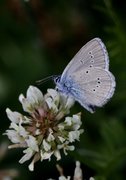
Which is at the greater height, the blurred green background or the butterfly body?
the blurred green background

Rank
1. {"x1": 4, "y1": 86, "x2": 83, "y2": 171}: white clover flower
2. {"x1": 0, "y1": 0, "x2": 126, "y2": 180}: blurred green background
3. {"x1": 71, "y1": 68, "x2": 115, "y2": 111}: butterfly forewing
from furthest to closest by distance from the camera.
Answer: {"x1": 0, "y1": 0, "x2": 126, "y2": 180}: blurred green background < {"x1": 4, "y1": 86, "x2": 83, "y2": 171}: white clover flower < {"x1": 71, "y1": 68, "x2": 115, "y2": 111}: butterfly forewing

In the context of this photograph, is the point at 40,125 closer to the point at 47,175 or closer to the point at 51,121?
the point at 51,121

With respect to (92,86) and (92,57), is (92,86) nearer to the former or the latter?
(92,86)

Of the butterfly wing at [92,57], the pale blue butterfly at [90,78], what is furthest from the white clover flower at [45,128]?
the butterfly wing at [92,57]

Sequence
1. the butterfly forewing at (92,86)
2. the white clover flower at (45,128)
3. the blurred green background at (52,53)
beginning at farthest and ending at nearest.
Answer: the blurred green background at (52,53) → the white clover flower at (45,128) → the butterfly forewing at (92,86)

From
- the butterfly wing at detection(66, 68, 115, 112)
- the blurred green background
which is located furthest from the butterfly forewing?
the blurred green background

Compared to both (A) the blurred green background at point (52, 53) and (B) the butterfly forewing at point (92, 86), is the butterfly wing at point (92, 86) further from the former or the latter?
(A) the blurred green background at point (52, 53)

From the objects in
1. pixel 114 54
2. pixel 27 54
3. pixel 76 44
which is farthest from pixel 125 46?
pixel 27 54

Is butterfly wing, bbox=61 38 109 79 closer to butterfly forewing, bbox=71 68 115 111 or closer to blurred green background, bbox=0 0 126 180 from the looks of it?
butterfly forewing, bbox=71 68 115 111
